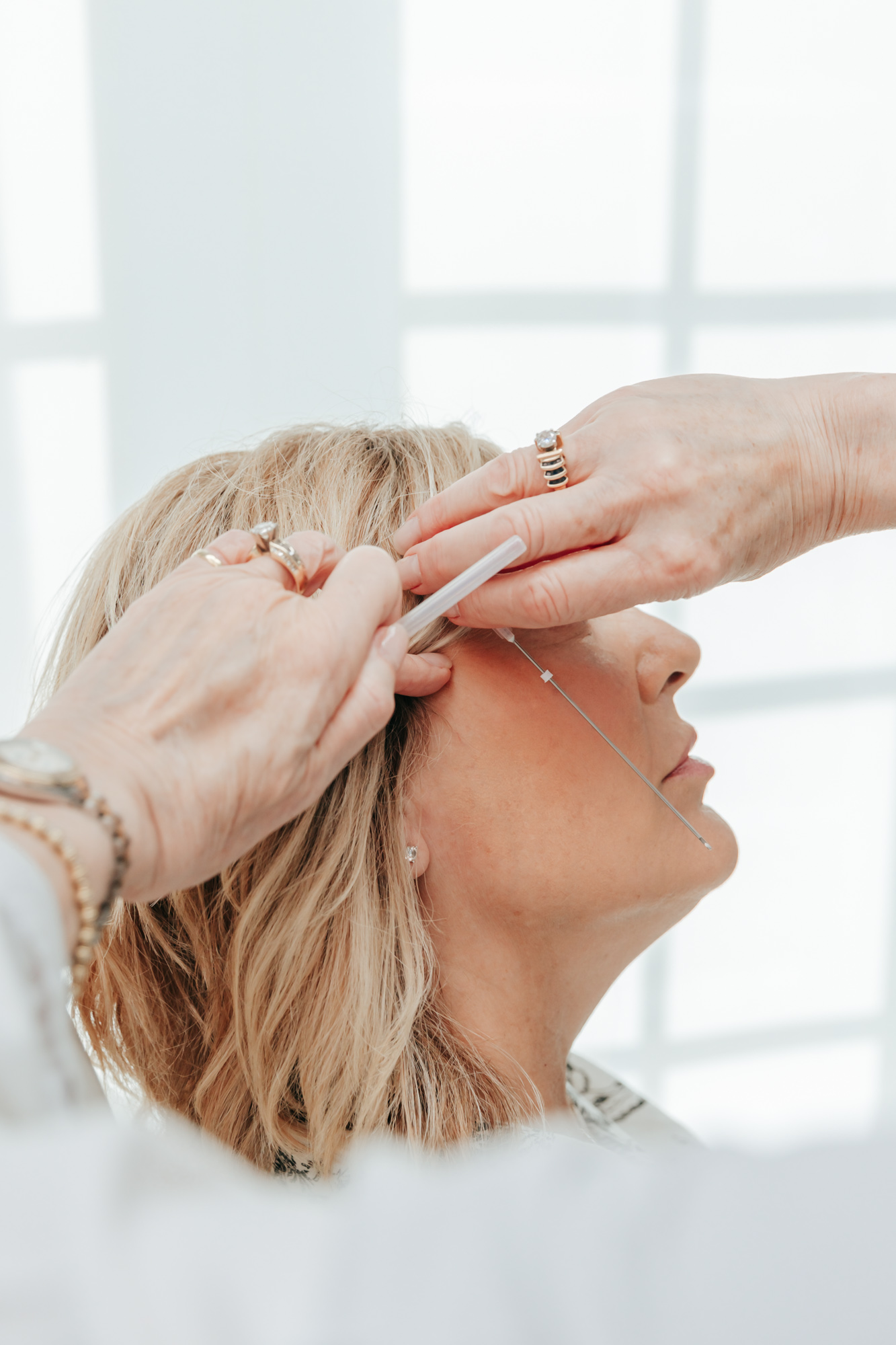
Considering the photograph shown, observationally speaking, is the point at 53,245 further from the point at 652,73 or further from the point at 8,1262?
the point at 8,1262

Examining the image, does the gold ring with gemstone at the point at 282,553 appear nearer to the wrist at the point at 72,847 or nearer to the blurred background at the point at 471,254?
the wrist at the point at 72,847

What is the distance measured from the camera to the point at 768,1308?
33cm

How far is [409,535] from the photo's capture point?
97 cm

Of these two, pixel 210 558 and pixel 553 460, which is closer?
pixel 210 558

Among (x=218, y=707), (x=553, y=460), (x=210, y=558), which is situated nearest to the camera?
(x=218, y=707)

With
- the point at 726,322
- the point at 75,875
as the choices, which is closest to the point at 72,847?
the point at 75,875

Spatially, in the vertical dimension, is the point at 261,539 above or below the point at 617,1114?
above

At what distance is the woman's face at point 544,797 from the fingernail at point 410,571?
0.12m

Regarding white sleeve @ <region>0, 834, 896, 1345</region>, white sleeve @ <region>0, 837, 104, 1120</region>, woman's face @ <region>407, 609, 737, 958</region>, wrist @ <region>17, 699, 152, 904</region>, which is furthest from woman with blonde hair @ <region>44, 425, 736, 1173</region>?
white sleeve @ <region>0, 834, 896, 1345</region>

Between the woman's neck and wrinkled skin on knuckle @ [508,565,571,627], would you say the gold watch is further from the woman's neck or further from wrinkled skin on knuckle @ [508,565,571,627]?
the woman's neck

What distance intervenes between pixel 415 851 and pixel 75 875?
0.54 meters

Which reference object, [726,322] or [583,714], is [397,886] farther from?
[726,322]

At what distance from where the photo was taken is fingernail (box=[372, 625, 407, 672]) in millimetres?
794

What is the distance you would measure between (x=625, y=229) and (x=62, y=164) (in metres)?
1.12
